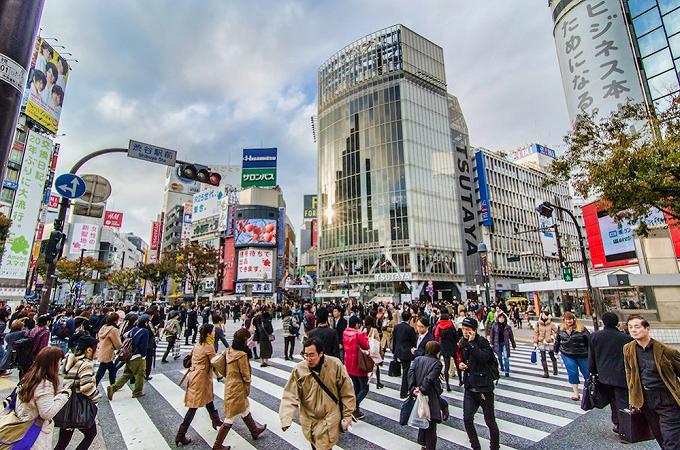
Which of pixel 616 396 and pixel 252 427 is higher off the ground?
pixel 616 396

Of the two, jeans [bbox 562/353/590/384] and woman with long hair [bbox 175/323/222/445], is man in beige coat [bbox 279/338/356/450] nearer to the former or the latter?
woman with long hair [bbox 175/323/222/445]

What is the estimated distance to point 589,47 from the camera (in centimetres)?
2497

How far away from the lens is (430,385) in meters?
4.18

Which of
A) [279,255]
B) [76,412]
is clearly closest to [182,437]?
[76,412]

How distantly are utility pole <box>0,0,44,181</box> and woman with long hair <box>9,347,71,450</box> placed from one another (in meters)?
2.07

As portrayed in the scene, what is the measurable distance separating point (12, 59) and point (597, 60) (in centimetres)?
3215

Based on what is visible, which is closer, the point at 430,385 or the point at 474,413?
the point at 430,385

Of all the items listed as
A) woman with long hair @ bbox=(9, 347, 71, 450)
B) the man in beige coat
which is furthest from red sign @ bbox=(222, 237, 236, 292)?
the man in beige coat

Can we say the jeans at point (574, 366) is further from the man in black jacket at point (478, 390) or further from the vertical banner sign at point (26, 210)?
the vertical banner sign at point (26, 210)

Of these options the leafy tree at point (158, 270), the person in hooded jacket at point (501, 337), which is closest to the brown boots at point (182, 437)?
the person in hooded jacket at point (501, 337)

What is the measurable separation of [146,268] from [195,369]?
50.2 meters

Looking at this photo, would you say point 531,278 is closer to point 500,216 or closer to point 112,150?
point 500,216

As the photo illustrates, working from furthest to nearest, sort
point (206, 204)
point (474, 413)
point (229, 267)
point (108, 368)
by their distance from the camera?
point (206, 204), point (229, 267), point (108, 368), point (474, 413)

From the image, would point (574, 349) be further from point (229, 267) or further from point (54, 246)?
point (229, 267)
